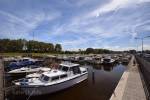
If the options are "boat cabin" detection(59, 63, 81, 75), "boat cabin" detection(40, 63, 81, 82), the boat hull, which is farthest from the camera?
"boat cabin" detection(59, 63, 81, 75)

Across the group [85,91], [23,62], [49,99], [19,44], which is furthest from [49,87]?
[19,44]

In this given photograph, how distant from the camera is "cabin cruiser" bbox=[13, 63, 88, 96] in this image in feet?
45.1

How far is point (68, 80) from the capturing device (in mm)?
16656

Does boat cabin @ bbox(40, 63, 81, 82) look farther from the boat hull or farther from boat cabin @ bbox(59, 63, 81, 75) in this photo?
the boat hull

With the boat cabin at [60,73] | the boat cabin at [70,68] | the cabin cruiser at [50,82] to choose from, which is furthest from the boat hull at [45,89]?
the boat cabin at [70,68]

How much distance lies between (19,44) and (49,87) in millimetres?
78415

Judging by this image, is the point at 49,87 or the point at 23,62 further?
the point at 23,62

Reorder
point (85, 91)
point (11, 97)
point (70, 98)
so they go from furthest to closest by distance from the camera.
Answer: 1. point (85, 91)
2. point (70, 98)
3. point (11, 97)

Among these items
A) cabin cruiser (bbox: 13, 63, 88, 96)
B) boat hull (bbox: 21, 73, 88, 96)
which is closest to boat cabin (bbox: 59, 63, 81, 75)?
cabin cruiser (bbox: 13, 63, 88, 96)

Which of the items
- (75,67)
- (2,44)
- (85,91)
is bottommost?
(85,91)

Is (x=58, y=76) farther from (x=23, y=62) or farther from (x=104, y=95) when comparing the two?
(x=23, y=62)

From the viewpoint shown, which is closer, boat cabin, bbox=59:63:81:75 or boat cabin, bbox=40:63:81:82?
boat cabin, bbox=40:63:81:82

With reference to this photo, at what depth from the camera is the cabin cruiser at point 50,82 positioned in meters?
13.7

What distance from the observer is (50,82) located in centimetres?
1477
